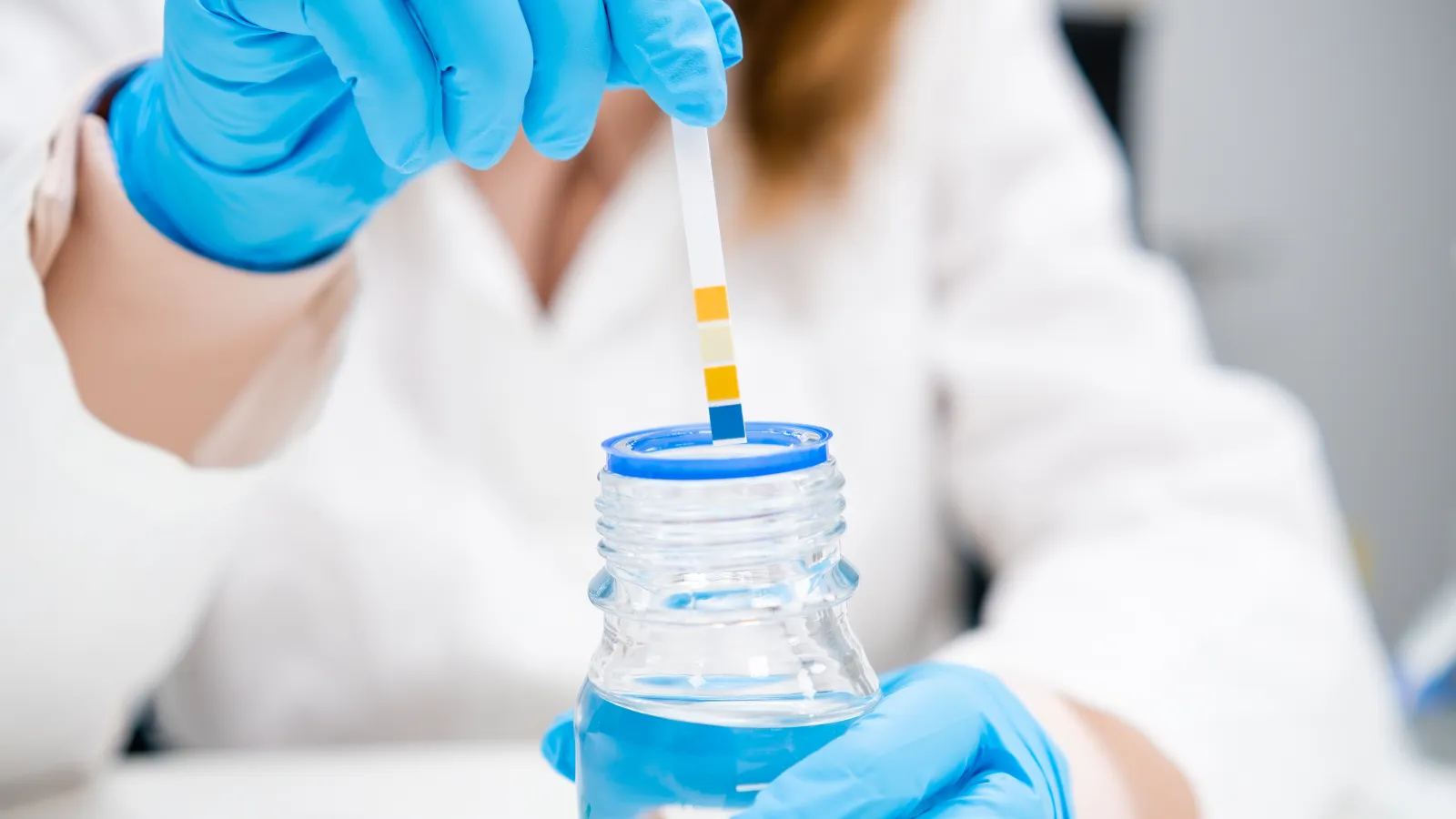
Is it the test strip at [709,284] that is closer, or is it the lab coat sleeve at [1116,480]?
the test strip at [709,284]

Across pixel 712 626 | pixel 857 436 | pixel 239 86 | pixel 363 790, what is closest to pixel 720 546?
pixel 712 626

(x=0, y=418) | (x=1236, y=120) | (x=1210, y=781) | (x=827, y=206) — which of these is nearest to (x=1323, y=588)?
(x=1210, y=781)

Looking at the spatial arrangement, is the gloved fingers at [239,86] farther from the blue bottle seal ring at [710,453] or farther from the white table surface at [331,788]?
the white table surface at [331,788]

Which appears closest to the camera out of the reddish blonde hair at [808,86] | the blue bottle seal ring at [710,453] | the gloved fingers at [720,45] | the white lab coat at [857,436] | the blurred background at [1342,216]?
the blue bottle seal ring at [710,453]

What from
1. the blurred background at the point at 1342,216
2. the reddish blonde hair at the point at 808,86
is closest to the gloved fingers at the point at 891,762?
the reddish blonde hair at the point at 808,86

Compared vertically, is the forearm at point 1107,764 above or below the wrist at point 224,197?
below

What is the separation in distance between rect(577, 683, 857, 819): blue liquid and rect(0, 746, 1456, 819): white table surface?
22 centimetres

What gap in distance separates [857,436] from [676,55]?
0.46 metres

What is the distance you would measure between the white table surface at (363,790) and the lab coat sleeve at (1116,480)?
0.04 meters

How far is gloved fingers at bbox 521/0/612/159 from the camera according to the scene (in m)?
0.36

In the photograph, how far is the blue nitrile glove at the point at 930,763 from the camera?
0.30m

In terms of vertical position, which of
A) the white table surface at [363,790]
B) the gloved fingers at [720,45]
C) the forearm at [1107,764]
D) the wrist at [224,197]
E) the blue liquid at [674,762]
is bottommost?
the white table surface at [363,790]

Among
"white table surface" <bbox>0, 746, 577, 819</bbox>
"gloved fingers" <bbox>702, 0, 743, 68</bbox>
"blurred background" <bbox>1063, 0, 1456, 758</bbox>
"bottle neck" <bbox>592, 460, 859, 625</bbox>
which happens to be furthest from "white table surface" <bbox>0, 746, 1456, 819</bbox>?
"blurred background" <bbox>1063, 0, 1456, 758</bbox>

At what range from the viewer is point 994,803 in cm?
32
